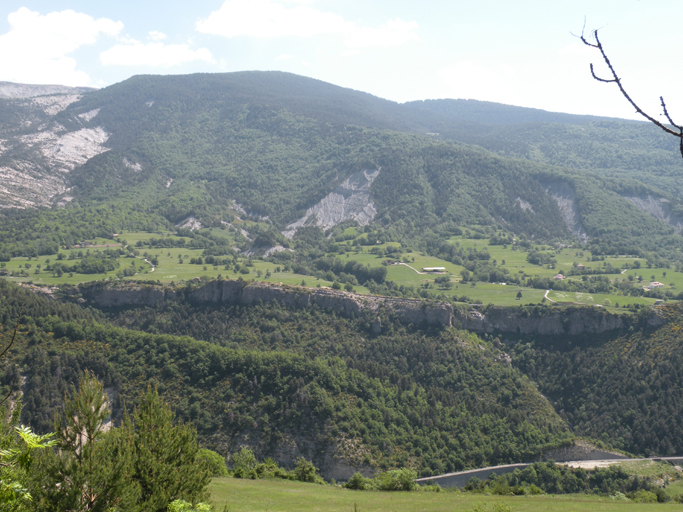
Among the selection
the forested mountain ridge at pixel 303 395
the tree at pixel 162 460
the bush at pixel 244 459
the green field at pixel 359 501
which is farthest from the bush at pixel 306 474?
the tree at pixel 162 460

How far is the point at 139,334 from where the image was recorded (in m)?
74.2

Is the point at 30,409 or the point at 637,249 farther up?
the point at 637,249

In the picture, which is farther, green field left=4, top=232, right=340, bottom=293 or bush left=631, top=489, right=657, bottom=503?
green field left=4, top=232, right=340, bottom=293

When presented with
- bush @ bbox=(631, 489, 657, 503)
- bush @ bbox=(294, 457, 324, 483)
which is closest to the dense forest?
bush @ bbox=(631, 489, 657, 503)

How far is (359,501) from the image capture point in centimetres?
3941

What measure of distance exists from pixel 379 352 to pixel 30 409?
4988cm

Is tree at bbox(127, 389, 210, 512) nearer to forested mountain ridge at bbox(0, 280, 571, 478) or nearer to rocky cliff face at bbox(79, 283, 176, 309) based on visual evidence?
forested mountain ridge at bbox(0, 280, 571, 478)

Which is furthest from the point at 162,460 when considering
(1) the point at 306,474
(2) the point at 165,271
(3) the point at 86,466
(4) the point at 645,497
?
(2) the point at 165,271

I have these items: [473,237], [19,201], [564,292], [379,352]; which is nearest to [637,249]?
[473,237]

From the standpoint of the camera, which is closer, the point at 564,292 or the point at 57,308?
the point at 57,308

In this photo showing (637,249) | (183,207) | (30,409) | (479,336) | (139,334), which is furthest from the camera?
(183,207)

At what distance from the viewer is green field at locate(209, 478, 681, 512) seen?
117 feet

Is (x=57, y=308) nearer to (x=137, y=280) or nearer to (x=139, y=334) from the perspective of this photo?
(x=139, y=334)

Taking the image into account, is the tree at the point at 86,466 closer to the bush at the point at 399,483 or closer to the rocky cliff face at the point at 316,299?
the bush at the point at 399,483
